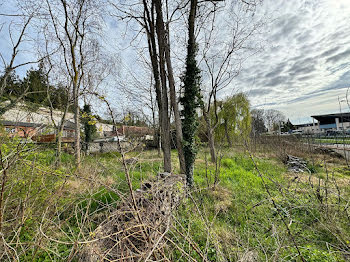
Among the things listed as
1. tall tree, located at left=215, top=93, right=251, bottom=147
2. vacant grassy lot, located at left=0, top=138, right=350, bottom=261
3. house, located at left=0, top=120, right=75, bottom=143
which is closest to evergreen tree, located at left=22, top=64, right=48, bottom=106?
house, located at left=0, top=120, right=75, bottom=143

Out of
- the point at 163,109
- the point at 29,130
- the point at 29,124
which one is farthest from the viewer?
the point at 163,109

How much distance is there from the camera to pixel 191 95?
655 centimetres

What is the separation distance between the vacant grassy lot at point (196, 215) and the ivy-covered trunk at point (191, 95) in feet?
5.56

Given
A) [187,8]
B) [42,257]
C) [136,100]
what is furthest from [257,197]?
[136,100]

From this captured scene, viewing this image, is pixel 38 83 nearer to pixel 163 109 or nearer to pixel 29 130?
pixel 163 109

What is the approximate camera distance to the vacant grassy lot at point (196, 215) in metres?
1.63

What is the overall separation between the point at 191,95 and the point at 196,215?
5.34 meters

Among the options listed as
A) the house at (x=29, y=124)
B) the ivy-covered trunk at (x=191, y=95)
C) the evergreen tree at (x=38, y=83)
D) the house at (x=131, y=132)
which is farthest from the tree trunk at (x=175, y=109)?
the evergreen tree at (x=38, y=83)

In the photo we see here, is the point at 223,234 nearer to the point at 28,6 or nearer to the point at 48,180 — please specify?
the point at 48,180

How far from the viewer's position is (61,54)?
843 centimetres

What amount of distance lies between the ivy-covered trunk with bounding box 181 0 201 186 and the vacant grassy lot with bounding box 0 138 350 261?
1694mm

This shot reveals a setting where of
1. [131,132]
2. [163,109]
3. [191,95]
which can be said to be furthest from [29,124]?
[191,95]

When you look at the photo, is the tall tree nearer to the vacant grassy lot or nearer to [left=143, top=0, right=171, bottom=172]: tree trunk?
the vacant grassy lot

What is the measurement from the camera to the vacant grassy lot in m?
1.63
